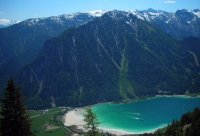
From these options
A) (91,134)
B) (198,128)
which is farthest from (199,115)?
(91,134)

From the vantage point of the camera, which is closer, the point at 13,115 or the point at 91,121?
the point at 13,115

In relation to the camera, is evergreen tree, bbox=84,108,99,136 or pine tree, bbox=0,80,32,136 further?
evergreen tree, bbox=84,108,99,136

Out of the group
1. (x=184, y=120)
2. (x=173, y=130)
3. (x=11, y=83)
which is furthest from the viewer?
(x=184, y=120)

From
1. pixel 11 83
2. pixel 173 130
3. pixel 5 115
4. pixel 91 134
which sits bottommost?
pixel 173 130

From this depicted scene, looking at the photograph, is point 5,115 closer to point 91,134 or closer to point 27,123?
point 27,123

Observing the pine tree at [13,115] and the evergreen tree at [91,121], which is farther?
the evergreen tree at [91,121]

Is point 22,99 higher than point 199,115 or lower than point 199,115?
higher

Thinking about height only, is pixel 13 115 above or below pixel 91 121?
above

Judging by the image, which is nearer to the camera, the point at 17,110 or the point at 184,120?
the point at 17,110
